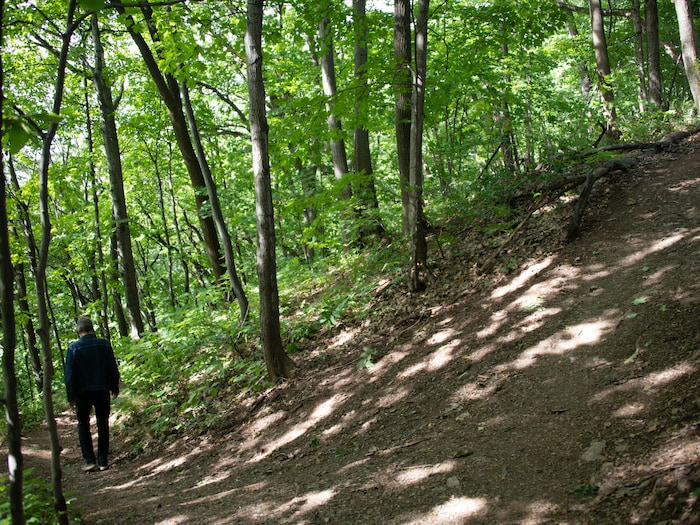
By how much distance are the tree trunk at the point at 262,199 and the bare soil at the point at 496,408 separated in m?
0.56

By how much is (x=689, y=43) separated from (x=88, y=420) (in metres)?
13.4

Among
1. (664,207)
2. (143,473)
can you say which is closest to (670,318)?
(664,207)

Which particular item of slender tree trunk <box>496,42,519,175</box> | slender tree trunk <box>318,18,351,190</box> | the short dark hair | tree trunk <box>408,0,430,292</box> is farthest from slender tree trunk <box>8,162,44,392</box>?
slender tree trunk <box>496,42,519,175</box>

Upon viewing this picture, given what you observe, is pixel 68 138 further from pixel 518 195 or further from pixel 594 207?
pixel 594 207

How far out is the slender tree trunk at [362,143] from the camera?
8.08 meters

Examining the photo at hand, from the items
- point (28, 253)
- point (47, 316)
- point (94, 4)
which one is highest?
point (28, 253)

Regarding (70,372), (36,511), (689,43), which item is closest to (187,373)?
(70,372)

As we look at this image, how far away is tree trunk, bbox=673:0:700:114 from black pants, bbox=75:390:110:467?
1284cm

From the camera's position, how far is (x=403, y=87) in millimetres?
8070

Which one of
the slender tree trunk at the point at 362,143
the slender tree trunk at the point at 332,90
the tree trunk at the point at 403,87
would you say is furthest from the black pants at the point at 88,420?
the slender tree trunk at the point at 332,90

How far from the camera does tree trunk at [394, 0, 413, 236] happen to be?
309 inches

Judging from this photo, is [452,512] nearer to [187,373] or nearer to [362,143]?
[187,373]

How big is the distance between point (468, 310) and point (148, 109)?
12718 mm

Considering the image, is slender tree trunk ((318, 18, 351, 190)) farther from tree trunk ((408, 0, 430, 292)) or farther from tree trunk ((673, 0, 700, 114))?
tree trunk ((673, 0, 700, 114))
